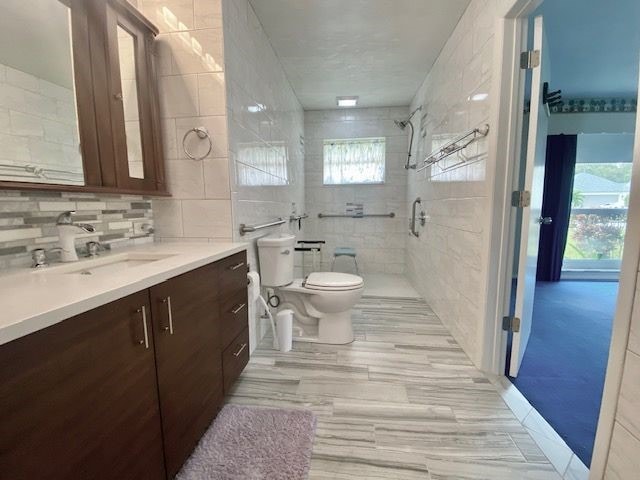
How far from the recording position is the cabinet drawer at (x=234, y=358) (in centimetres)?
136

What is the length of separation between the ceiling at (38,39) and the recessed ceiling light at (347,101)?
9.34 ft

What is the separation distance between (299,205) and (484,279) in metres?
2.48

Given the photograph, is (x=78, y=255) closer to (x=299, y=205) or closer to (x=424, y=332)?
(x=424, y=332)

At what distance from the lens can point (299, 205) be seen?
3672 mm

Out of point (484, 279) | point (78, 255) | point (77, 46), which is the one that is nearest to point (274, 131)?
point (77, 46)

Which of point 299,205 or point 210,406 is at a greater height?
point 299,205

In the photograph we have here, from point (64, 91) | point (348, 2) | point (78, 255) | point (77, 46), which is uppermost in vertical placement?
point (348, 2)

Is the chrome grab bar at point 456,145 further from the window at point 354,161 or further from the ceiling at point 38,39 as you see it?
the ceiling at point 38,39

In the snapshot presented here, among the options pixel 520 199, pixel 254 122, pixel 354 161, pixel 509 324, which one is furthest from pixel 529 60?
pixel 354 161

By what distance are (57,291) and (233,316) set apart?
2.66ft

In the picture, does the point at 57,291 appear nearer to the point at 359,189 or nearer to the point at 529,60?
the point at 529,60

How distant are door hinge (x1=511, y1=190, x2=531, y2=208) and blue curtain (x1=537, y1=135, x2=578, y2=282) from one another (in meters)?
2.76

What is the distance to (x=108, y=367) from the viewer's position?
2.28 feet

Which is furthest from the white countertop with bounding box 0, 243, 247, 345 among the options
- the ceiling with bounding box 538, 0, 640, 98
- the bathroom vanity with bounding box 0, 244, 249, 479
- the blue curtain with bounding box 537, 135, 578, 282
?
the blue curtain with bounding box 537, 135, 578, 282
